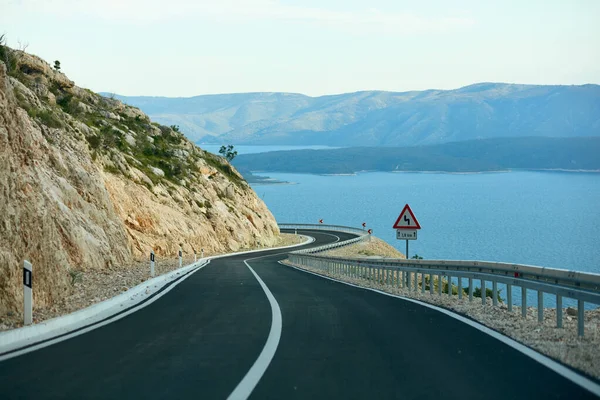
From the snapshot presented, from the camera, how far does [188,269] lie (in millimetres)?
34188

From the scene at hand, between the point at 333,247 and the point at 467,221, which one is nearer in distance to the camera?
the point at 333,247

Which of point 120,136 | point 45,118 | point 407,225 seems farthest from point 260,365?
point 120,136

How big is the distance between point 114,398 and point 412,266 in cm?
1881

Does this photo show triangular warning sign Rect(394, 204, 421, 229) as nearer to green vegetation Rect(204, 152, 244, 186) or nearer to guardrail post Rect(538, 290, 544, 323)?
guardrail post Rect(538, 290, 544, 323)

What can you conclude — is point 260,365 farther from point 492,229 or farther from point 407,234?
point 492,229

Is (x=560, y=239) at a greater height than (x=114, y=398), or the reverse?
(x=114, y=398)

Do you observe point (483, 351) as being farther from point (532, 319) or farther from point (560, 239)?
point (560, 239)

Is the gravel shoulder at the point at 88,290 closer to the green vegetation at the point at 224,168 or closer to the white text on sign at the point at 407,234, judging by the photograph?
the white text on sign at the point at 407,234

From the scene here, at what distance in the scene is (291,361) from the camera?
9.18m

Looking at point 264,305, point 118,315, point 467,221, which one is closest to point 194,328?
point 118,315

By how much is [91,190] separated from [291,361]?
25.5 metres

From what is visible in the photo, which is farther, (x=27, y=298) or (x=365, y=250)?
(x=365, y=250)

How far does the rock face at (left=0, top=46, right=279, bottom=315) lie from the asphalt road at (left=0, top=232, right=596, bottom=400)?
8.38ft

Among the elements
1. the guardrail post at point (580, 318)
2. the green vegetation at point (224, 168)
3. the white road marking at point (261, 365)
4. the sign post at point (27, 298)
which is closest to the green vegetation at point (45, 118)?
the sign post at point (27, 298)
